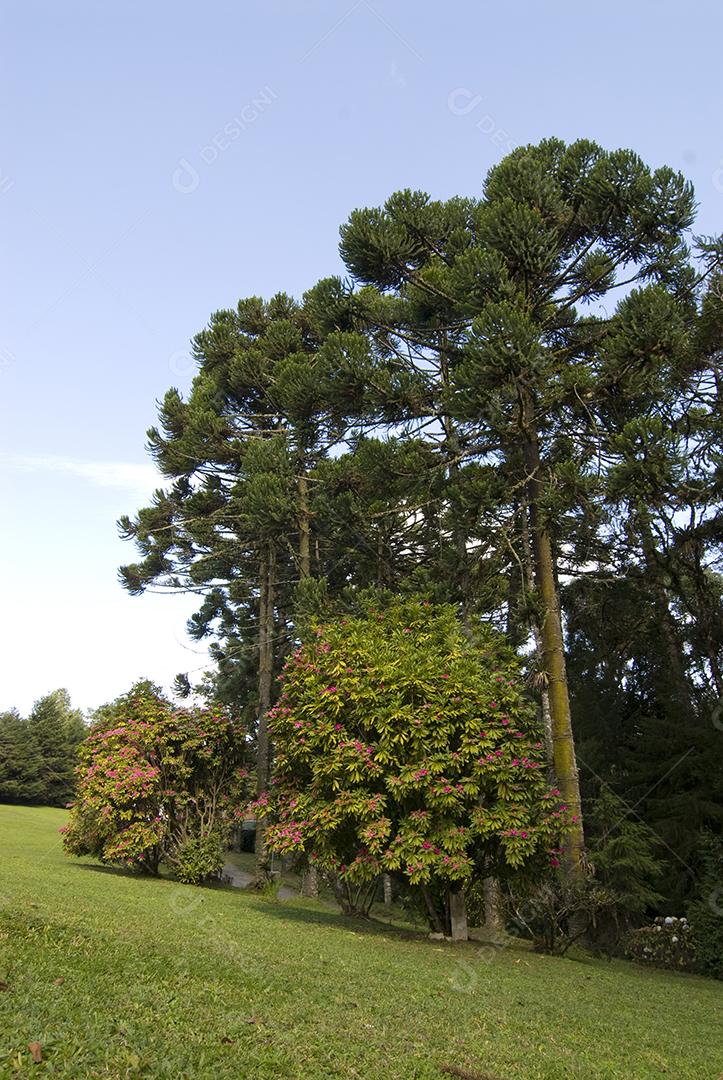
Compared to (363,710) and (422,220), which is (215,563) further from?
(363,710)

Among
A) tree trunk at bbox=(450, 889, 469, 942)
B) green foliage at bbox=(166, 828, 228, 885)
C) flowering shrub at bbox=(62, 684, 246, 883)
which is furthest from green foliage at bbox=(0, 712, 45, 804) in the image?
tree trunk at bbox=(450, 889, 469, 942)

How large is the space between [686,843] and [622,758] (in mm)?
4356

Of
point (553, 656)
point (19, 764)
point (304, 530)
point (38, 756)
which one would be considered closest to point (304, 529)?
point (304, 530)

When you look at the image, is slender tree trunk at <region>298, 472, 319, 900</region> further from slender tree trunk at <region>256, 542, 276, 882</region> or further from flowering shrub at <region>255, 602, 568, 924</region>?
flowering shrub at <region>255, 602, 568, 924</region>

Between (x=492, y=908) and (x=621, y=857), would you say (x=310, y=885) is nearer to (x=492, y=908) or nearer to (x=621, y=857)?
(x=492, y=908)

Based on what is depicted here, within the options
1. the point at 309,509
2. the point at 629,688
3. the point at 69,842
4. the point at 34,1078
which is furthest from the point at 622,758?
the point at 34,1078

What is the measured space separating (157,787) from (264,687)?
17.5 feet

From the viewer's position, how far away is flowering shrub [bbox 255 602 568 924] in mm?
10328

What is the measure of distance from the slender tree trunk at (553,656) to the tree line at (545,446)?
1.5 inches

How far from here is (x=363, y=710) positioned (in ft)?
36.4

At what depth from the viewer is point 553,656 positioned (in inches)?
544

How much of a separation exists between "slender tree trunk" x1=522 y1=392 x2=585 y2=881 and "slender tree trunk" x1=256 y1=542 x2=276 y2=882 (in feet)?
23.3

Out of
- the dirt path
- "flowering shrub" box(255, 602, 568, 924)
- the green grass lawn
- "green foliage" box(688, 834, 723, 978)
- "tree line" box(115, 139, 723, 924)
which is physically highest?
"tree line" box(115, 139, 723, 924)

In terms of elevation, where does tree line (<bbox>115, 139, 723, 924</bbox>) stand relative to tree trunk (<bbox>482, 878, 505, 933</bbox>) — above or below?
above
